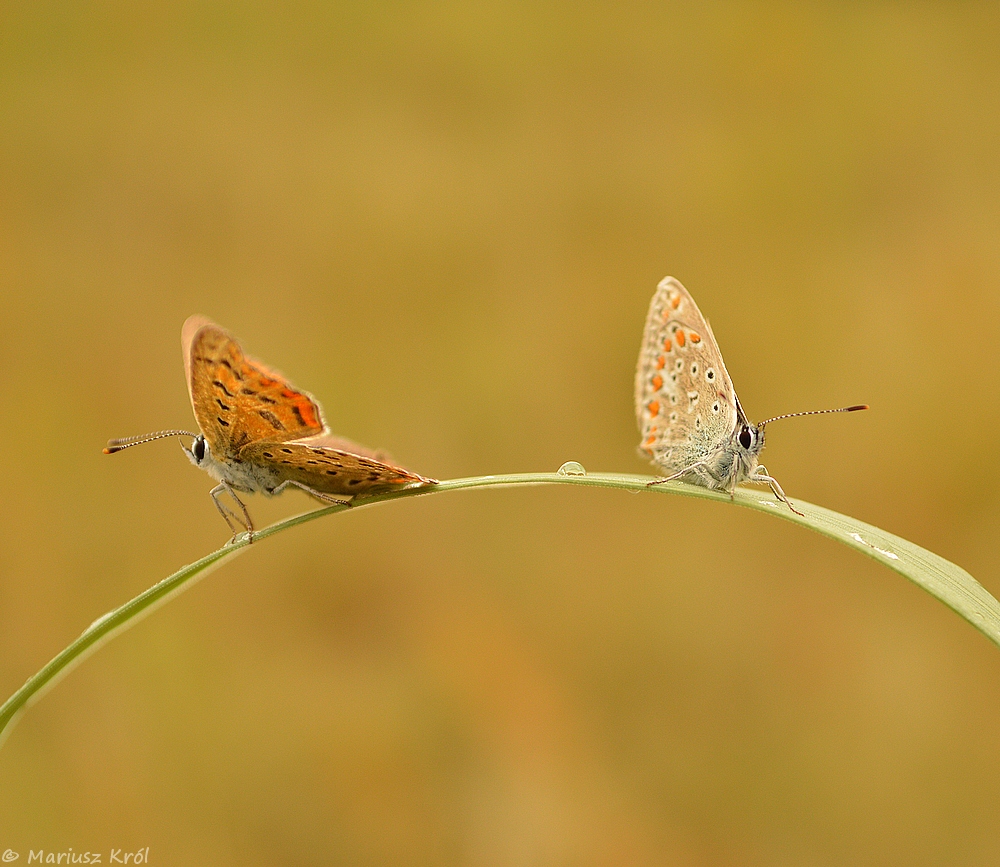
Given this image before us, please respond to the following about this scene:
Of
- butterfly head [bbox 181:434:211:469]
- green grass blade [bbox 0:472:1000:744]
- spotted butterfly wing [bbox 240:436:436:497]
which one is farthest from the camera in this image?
butterfly head [bbox 181:434:211:469]

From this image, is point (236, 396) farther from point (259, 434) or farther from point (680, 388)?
point (680, 388)

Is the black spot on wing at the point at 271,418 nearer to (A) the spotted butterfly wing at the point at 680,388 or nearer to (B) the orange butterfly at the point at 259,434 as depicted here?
(B) the orange butterfly at the point at 259,434

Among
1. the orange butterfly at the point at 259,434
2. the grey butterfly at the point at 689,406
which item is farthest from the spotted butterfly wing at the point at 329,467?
the grey butterfly at the point at 689,406

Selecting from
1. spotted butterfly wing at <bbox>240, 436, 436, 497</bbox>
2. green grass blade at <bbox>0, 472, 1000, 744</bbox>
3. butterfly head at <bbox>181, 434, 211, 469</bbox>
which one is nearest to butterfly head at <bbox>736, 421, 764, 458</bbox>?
green grass blade at <bbox>0, 472, 1000, 744</bbox>

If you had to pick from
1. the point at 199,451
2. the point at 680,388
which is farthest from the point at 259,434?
the point at 680,388

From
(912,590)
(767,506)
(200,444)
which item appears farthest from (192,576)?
(912,590)

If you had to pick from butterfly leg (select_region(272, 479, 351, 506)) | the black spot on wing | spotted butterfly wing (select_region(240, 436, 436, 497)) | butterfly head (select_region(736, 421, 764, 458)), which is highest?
the black spot on wing

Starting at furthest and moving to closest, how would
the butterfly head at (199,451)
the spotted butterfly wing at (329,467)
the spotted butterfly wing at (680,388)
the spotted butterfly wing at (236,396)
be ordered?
1. the spotted butterfly wing at (680,388)
2. the butterfly head at (199,451)
3. the spotted butterfly wing at (236,396)
4. the spotted butterfly wing at (329,467)

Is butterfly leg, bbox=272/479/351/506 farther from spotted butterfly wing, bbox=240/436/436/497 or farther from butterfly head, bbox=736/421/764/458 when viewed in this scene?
butterfly head, bbox=736/421/764/458

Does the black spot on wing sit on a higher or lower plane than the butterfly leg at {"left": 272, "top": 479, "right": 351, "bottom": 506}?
higher

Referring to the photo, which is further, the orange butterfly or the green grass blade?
the orange butterfly
